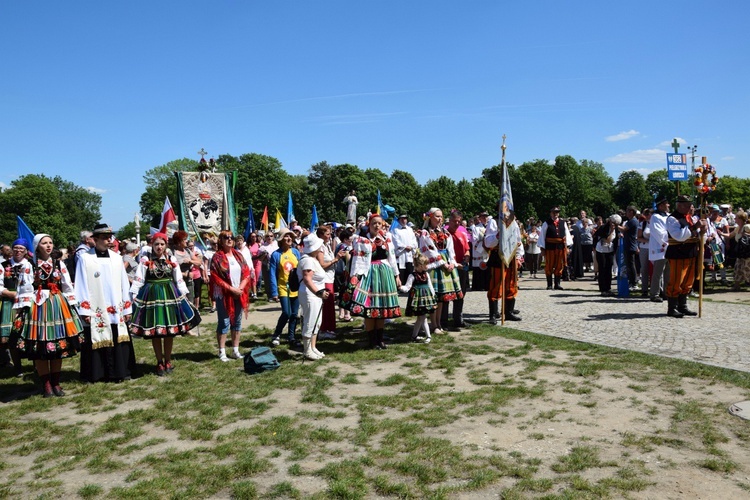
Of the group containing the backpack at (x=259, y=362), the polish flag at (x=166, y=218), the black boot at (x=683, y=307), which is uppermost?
the polish flag at (x=166, y=218)

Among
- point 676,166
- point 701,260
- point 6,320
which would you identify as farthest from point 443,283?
point 676,166

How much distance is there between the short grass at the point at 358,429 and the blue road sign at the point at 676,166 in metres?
16.7

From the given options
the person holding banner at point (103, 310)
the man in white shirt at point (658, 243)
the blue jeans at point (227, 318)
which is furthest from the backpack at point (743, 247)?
the person holding banner at point (103, 310)

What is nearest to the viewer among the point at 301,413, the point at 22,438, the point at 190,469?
the point at 190,469

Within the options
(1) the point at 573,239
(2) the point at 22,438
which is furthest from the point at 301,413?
(1) the point at 573,239

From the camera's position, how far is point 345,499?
3963mm

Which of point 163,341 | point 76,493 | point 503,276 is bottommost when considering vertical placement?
point 76,493

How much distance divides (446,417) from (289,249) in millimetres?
5262

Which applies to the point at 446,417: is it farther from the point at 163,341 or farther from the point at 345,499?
the point at 163,341

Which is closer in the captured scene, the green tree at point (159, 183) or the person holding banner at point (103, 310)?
the person holding banner at point (103, 310)

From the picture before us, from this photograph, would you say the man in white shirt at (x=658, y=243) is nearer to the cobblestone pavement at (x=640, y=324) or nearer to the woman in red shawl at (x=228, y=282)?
the cobblestone pavement at (x=640, y=324)

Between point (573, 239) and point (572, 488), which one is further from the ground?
point (573, 239)

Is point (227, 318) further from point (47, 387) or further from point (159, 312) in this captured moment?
point (47, 387)

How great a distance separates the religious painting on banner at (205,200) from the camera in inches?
616
